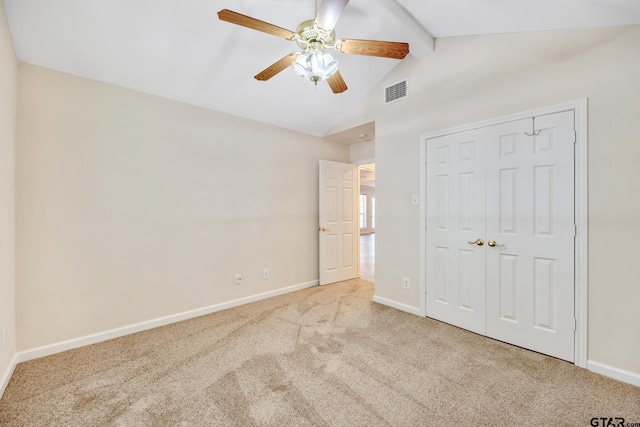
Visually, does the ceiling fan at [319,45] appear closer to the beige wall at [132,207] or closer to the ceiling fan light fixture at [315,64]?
the ceiling fan light fixture at [315,64]

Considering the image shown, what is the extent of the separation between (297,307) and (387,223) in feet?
5.05

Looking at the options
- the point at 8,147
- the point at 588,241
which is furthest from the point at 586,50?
the point at 8,147

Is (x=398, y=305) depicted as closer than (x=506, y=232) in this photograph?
No

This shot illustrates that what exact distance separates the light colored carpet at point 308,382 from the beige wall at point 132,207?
1.38ft

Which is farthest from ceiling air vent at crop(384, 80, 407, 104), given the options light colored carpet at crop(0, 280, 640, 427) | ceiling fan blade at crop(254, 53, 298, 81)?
light colored carpet at crop(0, 280, 640, 427)

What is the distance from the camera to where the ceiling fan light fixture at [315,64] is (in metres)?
1.82

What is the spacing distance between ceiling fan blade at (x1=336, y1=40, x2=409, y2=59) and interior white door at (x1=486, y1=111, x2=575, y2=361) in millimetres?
1342

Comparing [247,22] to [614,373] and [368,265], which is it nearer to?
[614,373]

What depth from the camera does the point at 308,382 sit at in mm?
1966

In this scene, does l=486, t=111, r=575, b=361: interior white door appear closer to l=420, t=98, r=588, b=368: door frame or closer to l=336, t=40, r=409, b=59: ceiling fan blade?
l=420, t=98, r=588, b=368: door frame

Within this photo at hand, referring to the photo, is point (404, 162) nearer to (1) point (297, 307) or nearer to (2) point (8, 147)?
(1) point (297, 307)

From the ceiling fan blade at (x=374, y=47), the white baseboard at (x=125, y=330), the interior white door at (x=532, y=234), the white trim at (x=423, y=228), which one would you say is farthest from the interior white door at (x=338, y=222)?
the ceiling fan blade at (x=374, y=47)

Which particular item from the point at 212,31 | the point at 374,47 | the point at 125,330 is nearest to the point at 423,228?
the point at 374,47

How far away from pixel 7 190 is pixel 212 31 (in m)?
2.00
